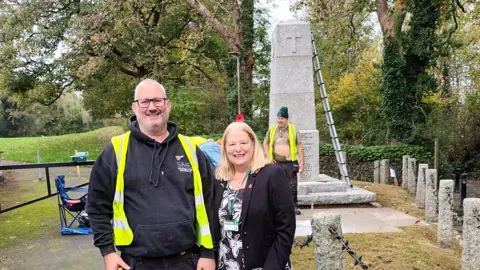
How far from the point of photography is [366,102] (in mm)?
25312

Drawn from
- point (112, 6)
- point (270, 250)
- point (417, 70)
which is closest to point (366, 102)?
point (417, 70)

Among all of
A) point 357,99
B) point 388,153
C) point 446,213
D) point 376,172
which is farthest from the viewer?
point 357,99

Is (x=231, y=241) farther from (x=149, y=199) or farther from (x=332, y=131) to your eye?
(x=332, y=131)

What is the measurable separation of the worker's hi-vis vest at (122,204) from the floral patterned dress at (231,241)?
0.10m

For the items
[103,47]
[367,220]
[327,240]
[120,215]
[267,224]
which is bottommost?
[367,220]

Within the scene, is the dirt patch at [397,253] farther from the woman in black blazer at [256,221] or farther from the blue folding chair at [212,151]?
the woman in black blazer at [256,221]

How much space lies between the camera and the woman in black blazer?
2.56 meters

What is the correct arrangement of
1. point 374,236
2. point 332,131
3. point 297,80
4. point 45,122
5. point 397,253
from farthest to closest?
point 45,122 → point 332,131 → point 297,80 → point 374,236 → point 397,253

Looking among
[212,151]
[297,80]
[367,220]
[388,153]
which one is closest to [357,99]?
[388,153]

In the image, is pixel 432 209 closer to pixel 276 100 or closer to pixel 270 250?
pixel 276 100

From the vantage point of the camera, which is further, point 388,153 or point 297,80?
point 388,153

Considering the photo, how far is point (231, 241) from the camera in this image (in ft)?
8.68

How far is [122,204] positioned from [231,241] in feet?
2.42

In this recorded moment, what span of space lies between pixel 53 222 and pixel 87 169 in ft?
36.3
